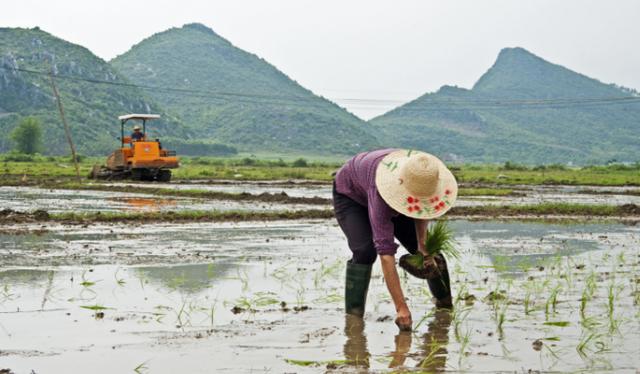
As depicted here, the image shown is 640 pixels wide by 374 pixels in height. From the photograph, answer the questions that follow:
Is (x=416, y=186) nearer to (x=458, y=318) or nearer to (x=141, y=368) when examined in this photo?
(x=458, y=318)

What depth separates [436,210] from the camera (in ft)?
20.3

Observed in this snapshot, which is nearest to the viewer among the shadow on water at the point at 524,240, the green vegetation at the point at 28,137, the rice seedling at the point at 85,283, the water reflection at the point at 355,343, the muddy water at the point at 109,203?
the water reflection at the point at 355,343

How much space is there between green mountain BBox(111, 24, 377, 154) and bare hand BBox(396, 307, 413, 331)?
13272 cm

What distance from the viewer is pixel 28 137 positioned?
90.3 metres

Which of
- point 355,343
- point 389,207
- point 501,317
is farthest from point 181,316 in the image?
point 501,317

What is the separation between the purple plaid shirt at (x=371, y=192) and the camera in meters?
6.25

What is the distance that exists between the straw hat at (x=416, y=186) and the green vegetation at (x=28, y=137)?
86.6 m

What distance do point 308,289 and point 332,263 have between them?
1977mm

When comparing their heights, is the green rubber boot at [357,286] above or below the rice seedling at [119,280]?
above

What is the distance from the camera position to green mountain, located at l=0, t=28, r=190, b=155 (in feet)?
351

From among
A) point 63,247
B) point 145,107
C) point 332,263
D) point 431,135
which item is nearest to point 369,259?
point 332,263

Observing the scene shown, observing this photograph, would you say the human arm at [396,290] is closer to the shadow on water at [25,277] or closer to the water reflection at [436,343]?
the water reflection at [436,343]

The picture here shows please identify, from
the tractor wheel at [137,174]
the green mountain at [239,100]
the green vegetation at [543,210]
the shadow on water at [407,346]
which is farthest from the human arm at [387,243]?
the green mountain at [239,100]

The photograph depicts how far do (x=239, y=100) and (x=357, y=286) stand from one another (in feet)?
517
